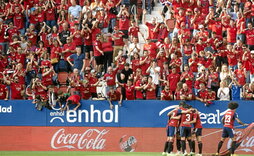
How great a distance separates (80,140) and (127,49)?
5.17 metres

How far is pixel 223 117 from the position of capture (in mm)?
24516

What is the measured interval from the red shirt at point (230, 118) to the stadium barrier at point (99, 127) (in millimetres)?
2079

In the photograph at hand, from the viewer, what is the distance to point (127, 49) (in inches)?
→ 1224

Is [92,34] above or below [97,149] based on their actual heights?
above

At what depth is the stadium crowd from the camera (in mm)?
27797

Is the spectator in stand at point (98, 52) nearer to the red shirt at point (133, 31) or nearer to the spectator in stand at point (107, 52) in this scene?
the spectator in stand at point (107, 52)

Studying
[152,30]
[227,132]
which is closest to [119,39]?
[152,30]

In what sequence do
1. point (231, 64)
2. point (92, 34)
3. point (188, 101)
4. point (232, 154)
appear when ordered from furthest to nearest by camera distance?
1. point (92, 34)
2. point (231, 64)
3. point (188, 101)
4. point (232, 154)

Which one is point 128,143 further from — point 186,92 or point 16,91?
point 16,91

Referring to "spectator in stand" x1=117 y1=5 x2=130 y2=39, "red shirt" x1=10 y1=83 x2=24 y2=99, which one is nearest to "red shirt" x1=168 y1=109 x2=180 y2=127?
"red shirt" x1=10 y1=83 x2=24 y2=99

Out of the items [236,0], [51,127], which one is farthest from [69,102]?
[236,0]

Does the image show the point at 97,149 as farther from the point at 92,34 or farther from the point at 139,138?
the point at 92,34

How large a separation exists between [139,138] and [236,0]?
8110 millimetres

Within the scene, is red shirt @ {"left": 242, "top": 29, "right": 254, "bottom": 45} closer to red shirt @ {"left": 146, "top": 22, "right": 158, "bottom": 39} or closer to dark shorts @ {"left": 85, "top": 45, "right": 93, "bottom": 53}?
red shirt @ {"left": 146, "top": 22, "right": 158, "bottom": 39}
